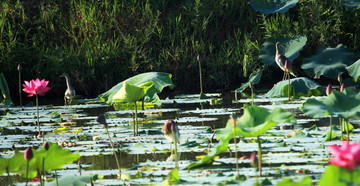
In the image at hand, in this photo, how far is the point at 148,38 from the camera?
23.6ft

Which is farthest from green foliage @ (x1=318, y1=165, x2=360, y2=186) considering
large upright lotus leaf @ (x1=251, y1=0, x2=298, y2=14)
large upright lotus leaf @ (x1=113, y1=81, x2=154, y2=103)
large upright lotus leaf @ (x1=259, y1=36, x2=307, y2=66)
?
large upright lotus leaf @ (x1=251, y1=0, x2=298, y2=14)

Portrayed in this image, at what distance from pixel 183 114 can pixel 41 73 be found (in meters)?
2.98

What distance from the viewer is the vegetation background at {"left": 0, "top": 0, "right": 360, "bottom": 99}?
6977 millimetres

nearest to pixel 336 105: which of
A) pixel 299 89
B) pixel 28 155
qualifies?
pixel 28 155

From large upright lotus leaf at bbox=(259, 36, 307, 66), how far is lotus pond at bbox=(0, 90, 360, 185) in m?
2.22

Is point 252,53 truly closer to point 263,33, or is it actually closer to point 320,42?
point 263,33

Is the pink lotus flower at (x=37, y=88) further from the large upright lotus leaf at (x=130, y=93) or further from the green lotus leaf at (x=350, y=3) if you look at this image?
the green lotus leaf at (x=350, y=3)

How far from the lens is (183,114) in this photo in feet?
15.2

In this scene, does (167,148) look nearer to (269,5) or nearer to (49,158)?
(49,158)

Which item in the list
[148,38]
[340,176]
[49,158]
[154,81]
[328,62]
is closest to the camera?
[340,176]

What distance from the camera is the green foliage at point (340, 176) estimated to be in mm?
1208

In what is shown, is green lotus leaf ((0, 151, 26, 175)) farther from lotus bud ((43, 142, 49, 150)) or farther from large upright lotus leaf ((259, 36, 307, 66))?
large upright lotus leaf ((259, 36, 307, 66))

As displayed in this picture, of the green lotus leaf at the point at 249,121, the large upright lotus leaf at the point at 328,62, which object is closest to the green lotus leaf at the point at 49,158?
the green lotus leaf at the point at 249,121

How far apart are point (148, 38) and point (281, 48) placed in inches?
68.8
